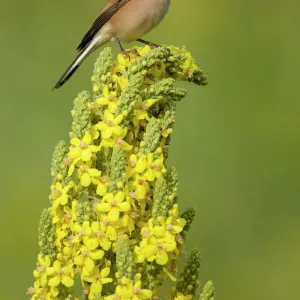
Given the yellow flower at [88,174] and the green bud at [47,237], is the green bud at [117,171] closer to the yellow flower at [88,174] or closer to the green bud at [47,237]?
the yellow flower at [88,174]

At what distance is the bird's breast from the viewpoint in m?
6.28

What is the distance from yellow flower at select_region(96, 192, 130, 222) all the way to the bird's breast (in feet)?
10.9

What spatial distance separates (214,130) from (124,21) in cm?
Result: 232

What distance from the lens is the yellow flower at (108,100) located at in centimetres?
336

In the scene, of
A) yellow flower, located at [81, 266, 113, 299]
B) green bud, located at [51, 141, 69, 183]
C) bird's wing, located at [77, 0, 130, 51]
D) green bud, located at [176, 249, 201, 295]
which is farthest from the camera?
bird's wing, located at [77, 0, 130, 51]

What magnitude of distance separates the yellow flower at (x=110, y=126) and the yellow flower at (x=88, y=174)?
0.36 ft

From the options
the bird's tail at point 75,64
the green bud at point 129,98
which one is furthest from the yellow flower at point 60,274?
the bird's tail at point 75,64

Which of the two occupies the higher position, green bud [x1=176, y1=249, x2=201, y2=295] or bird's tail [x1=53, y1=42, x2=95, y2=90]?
bird's tail [x1=53, y1=42, x2=95, y2=90]

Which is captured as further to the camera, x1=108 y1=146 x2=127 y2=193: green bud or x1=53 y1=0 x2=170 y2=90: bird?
x1=53 y1=0 x2=170 y2=90: bird

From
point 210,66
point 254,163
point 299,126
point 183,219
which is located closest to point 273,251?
point 254,163

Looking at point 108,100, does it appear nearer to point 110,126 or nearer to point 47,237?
point 110,126

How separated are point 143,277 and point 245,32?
293 inches

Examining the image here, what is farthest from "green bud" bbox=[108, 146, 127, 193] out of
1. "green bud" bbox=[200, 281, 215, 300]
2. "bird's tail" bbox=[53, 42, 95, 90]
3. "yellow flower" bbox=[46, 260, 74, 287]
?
"bird's tail" bbox=[53, 42, 95, 90]

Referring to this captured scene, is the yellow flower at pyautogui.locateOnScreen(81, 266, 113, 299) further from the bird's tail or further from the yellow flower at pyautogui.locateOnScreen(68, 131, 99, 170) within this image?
the bird's tail
